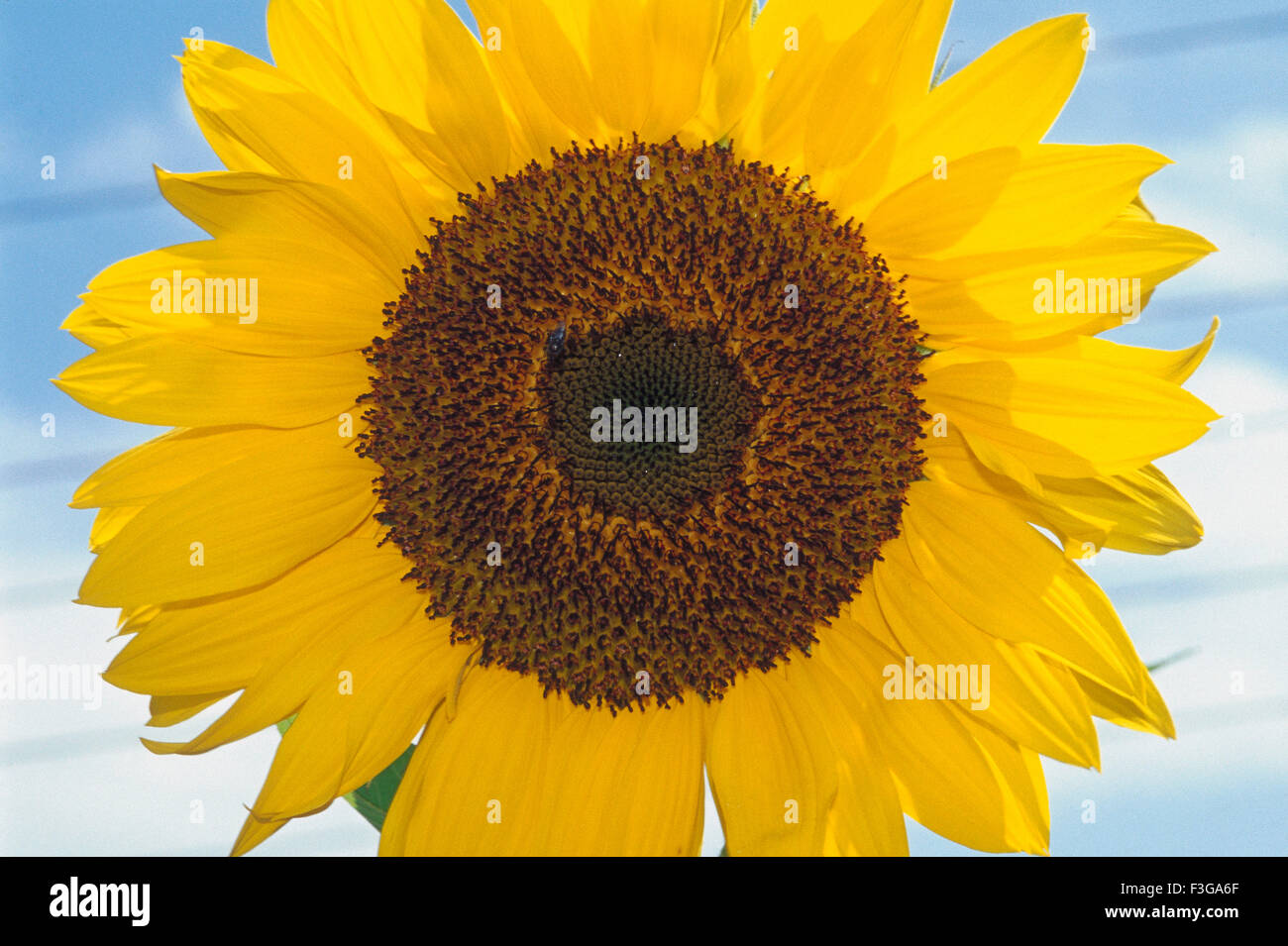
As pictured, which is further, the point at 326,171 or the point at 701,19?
the point at 326,171

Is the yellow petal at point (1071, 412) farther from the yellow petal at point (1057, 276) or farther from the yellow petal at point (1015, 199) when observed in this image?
the yellow petal at point (1015, 199)

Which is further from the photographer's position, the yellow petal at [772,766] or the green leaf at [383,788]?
the green leaf at [383,788]

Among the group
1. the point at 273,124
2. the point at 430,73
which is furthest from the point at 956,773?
the point at 273,124

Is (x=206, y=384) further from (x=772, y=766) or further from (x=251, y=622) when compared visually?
(x=772, y=766)

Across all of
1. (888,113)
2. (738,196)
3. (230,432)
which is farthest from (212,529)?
(888,113)

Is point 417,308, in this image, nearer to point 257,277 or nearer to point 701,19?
point 257,277

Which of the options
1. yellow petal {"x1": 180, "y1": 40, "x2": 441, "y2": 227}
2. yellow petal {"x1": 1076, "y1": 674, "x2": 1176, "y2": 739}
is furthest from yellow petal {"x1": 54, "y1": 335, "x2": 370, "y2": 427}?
yellow petal {"x1": 1076, "y1": 674, "x2": 1176, "y2": 739}

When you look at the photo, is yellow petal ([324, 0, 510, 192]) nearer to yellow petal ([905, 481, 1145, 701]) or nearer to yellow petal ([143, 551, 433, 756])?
yellow petal ([143, 551, 433, 756])

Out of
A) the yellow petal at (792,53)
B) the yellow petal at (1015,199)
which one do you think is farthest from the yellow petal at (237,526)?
the yellow petal at (1015,199)
